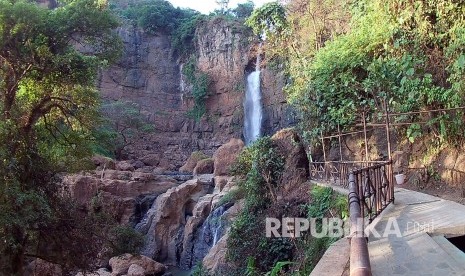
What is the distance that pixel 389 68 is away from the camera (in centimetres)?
1053

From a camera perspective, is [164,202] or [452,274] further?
[164,202]

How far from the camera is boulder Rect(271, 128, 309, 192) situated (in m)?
11.6

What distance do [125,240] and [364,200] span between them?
28.5ft

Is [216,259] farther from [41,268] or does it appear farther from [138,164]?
Result: [138,164]

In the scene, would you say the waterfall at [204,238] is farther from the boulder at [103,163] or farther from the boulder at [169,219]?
the boulder at [103,163]

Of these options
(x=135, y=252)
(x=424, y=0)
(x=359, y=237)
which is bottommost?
(x=135, y=252)

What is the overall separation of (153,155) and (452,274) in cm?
2690

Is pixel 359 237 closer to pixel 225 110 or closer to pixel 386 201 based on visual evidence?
pixel 386 201

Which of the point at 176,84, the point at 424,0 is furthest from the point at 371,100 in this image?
the point at 176,84

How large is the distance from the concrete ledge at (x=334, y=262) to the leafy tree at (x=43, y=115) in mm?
6317

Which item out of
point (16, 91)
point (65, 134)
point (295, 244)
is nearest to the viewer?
point (295, 244)

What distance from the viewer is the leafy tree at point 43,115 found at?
8539mm

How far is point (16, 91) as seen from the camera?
10.0m

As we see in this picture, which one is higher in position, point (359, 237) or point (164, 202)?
point (359, 237)
